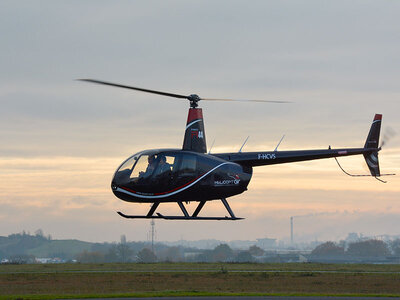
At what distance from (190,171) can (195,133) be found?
3997 millimetres

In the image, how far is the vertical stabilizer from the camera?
4438cm

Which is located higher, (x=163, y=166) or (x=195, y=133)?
(x=195, y=133)

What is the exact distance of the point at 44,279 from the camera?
66.8 meters

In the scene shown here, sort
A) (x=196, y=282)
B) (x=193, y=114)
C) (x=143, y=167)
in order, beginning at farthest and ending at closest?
(x=196, y=282), (x=193, y=114), (x=143, y=167)

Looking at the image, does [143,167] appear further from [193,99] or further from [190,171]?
[193,99]

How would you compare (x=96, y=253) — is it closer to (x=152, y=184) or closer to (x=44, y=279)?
(x=44, y=279)

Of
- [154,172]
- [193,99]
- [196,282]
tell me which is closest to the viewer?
[154,172]

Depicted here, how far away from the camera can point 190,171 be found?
4156 centimetres

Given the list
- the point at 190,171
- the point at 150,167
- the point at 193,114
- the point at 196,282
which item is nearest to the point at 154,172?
the point at 150,167

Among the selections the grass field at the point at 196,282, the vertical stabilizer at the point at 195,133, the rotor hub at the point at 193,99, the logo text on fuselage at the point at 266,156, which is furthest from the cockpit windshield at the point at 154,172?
the grass field at the point at 196,282

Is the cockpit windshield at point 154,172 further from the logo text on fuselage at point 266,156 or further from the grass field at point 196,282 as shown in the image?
the grass field at point 196,282

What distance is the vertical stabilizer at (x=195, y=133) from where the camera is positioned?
44375mm

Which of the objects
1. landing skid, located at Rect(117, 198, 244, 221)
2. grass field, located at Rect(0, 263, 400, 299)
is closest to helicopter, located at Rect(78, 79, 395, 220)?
landing skid, located at Rect(117, 198, 244, 221)

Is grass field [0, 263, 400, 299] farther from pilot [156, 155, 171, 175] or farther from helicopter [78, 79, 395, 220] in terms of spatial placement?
pilot [156, 155, 171, 175]
